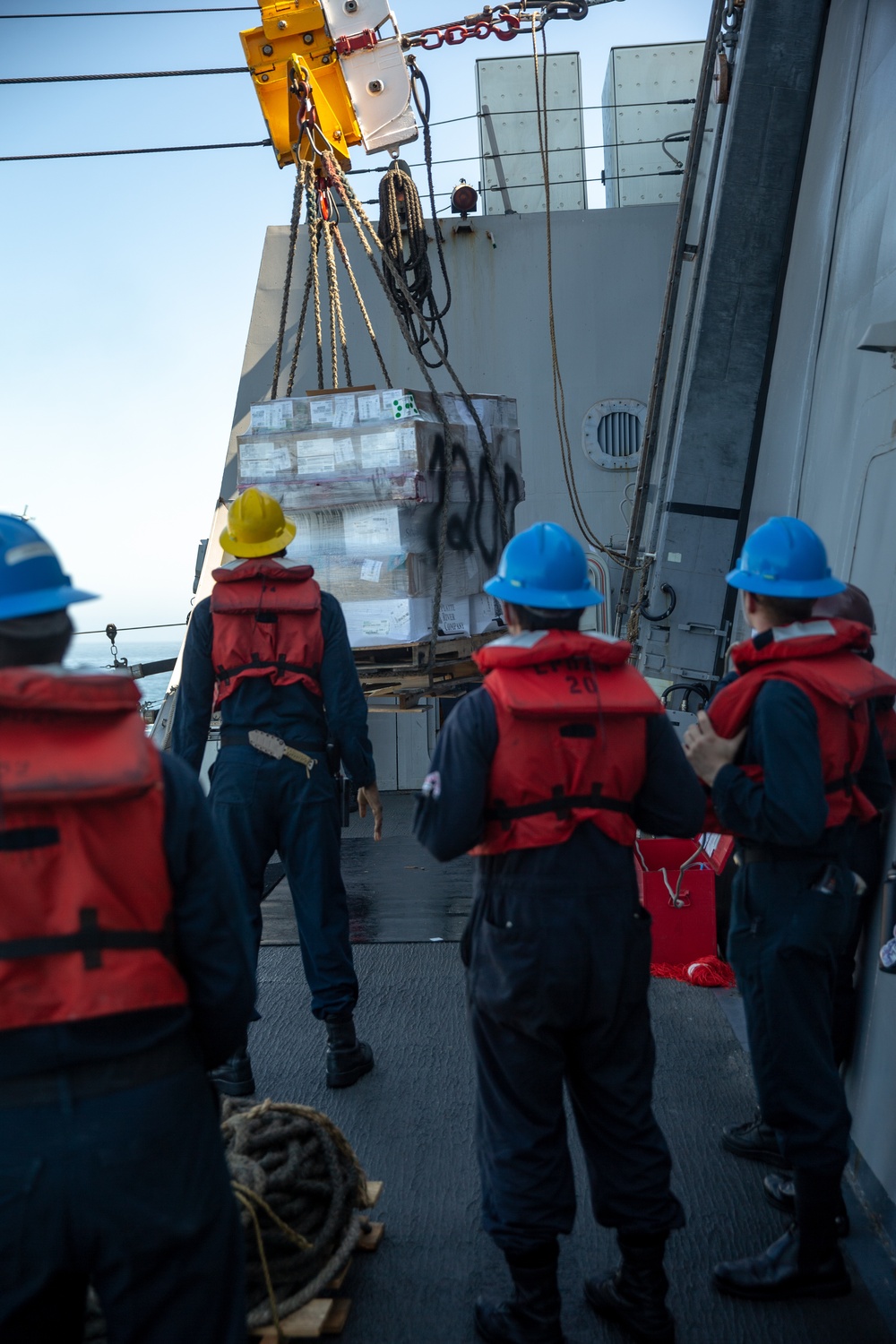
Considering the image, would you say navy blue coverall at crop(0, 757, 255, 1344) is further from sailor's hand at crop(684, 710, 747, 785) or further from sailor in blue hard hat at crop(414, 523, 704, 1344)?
sailor's hand at crop(684, 710, 747, 785)

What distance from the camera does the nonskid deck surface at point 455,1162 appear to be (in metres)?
2.91

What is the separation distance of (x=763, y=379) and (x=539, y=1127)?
5.21 metres

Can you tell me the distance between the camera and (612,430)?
1084 centimetres

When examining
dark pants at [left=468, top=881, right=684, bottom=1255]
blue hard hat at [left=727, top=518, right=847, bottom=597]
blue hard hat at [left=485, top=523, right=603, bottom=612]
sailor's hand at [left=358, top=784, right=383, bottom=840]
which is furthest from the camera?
sailor's hand at [left=358, top=784, right=383, bottom=840]

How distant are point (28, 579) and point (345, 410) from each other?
3.21 metres

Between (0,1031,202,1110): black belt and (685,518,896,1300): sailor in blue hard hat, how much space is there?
166 centimetres

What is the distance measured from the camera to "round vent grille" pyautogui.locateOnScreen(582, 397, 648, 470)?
10789mm

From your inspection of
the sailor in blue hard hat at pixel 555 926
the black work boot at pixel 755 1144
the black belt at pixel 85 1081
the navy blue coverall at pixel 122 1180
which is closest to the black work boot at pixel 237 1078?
the sailor in blue hard hat at pixel 555 926

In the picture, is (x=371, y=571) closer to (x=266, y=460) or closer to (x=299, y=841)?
(x=266, y=460)

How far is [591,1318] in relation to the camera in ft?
9.61

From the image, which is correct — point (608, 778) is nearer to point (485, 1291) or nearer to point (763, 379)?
point (485, 1291)

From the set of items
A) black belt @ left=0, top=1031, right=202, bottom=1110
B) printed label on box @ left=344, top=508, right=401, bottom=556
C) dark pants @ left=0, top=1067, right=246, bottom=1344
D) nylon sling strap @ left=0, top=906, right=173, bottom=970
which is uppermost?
printed label on box @ left=344, top=508, right=401, bottom=556

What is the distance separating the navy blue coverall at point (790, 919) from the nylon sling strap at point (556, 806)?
40 centimetres

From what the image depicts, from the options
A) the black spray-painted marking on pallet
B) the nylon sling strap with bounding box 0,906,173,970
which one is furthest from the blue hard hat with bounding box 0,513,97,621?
the black spray-painted marking on pallet
